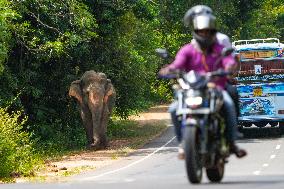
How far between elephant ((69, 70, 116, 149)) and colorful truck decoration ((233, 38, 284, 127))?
16.9ft

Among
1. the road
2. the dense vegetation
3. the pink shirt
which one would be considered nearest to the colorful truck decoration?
the road

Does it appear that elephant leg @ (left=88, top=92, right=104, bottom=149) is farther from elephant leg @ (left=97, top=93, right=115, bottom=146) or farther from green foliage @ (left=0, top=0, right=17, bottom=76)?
green foliage @ (left=0, top=0, right=17, bottom=76)

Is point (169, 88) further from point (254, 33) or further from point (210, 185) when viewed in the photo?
point (210, 185)

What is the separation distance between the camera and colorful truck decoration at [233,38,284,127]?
110ft

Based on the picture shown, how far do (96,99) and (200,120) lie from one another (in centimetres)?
2640

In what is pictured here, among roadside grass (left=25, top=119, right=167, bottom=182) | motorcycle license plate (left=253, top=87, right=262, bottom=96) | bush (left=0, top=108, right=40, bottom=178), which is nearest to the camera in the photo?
bush (left=0, top=108, right=40, bottom=178)

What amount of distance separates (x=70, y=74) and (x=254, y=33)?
36.6 metres

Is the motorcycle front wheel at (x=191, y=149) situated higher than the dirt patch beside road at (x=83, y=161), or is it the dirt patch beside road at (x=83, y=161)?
the motorcycle front wheel at (x=191, y=149)

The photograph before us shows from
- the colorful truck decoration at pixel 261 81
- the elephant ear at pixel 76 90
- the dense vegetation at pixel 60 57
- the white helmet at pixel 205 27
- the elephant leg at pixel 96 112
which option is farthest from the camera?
the elephant leg at pixel 96 112

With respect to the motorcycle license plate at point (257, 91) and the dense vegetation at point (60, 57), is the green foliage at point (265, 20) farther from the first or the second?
the motorcycle license plate at point (257, 91)

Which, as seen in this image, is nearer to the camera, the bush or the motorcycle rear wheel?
the motorcycle rear wheel

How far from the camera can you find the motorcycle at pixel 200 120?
9.16 meters

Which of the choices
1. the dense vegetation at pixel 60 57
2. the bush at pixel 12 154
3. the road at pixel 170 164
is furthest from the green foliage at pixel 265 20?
the bush at pixel 12 154

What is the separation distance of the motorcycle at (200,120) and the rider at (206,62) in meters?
0.11
